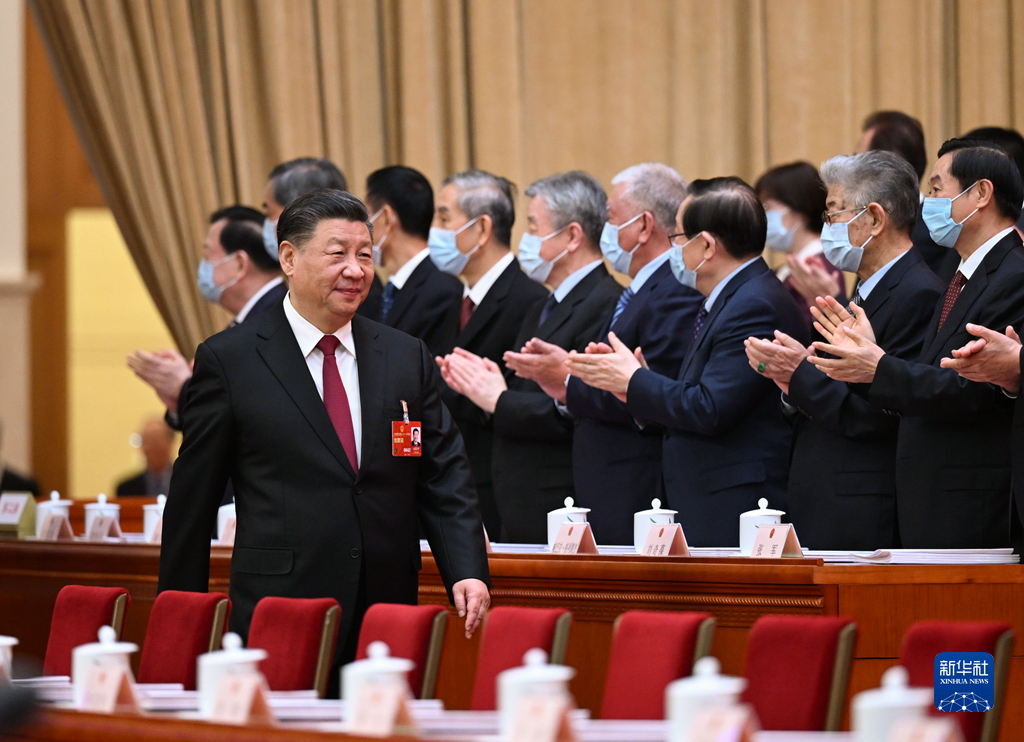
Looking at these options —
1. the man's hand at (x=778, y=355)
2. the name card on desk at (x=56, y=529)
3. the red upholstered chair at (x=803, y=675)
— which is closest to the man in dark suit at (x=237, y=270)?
the name card on desk at (x=56, y=529)

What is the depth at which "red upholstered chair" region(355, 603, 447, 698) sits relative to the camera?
8.54 ft

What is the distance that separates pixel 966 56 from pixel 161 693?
574 cm

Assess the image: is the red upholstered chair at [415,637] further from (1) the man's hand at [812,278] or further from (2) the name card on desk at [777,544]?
(1) the man's hand at [812,278]

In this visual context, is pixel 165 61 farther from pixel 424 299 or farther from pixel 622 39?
pixel 424 299

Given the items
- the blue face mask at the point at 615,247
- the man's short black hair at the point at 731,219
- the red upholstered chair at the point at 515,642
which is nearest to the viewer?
the red upholstered chair at the point at 515,642

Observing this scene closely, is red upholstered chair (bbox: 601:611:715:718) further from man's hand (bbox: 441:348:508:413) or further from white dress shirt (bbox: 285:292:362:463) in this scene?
man's hand (bbox: 441:348:508:413)

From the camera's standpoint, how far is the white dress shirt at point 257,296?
579 centimetres

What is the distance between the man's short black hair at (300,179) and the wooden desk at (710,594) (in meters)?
1.75

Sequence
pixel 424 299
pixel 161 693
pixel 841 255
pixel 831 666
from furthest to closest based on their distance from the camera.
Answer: pixel 424 299 < pixel 841 255 < pixel 161 693 < pixel 831 666

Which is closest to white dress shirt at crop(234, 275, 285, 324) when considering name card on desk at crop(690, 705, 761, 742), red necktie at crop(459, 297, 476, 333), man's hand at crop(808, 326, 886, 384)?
red necktie at crop(459, 297, 476, 333)

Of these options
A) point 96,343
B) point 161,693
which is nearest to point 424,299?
point 161,693

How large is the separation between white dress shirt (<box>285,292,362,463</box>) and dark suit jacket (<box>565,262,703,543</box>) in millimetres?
1325

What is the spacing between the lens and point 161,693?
8.52 feet

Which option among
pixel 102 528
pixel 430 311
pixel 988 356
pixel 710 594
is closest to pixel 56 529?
pixel 102 528
